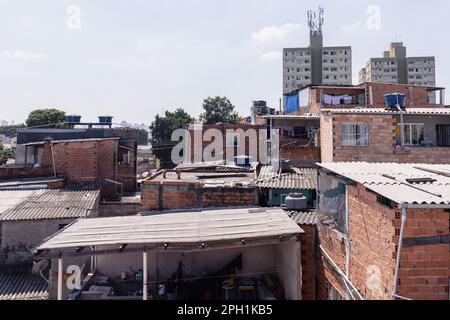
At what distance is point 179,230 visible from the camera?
8008 mm

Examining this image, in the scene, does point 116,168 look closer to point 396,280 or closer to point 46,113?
point 396,280

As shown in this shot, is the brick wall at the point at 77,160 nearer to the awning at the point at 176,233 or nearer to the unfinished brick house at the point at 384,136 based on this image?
the awning at the point at 176,233

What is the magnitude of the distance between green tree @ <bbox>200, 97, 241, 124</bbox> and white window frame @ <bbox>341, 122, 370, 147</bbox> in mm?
30116

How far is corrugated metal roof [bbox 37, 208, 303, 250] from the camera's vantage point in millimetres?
7129

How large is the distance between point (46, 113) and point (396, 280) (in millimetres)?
46182

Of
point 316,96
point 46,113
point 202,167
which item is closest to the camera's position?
point 202,167

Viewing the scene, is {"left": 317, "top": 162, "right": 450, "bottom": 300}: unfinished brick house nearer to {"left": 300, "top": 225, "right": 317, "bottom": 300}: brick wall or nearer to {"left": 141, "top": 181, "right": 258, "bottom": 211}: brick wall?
{"left": 300, "top": 225, "right": 317, "bottom": 300}: brick wall

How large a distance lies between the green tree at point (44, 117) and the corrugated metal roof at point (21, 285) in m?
32.5

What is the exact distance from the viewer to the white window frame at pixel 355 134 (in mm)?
14898

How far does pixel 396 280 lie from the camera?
462 centimetres

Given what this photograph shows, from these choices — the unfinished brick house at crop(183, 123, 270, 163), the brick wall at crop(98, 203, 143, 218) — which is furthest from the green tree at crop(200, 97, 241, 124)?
the brick wall at crop(98, 203, 143, 218)

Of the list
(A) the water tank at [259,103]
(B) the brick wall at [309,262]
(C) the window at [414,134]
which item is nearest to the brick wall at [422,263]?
(B) the brick wall at [309,262]
